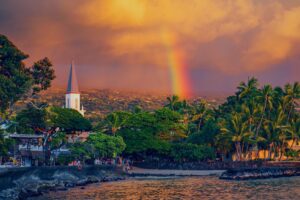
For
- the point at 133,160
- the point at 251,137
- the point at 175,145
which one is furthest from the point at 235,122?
the point at 133,160

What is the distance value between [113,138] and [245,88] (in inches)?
1507

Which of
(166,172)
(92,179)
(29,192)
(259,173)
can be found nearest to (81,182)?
(92,179)

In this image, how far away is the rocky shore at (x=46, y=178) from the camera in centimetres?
6509

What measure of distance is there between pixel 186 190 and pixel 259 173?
28.3 metres

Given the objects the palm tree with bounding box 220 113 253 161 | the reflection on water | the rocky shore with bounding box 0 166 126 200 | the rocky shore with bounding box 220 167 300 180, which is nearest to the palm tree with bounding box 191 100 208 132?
the palm tree with bounding box 220 113 253 161

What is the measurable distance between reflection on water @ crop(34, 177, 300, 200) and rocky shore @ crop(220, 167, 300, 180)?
450 cm

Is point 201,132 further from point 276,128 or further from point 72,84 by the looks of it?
point 72,84

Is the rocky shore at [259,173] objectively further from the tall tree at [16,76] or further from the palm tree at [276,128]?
the tall tree at [16,76]

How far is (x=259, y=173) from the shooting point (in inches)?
3789

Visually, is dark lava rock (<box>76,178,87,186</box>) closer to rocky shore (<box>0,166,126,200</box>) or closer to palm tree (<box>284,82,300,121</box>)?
rocky shore (<box>0,166,126,200</box>)

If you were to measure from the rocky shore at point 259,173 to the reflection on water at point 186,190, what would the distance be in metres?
4.50

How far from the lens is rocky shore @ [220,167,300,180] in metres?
92.8

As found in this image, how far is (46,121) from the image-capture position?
272 ft

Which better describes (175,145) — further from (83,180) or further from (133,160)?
(83,180)
